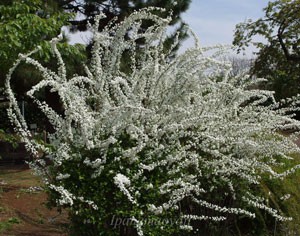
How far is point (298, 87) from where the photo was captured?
1677 centimetres

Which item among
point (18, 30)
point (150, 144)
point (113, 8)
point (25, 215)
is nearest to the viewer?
point (150, 144)

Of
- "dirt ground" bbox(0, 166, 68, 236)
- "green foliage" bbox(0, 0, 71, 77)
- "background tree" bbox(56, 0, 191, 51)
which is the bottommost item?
"dirt ground" bbox(0, 166, 68, 236)

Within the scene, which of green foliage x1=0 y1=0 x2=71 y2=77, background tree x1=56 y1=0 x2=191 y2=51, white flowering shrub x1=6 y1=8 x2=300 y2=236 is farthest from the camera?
background tree x1=56 y1=0 x2=191 y2=51

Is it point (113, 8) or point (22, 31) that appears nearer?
point (22, 31)

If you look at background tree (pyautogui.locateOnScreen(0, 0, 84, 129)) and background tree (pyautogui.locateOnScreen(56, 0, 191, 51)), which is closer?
background tree (pyautogui.locateOnScreen(0, 0, 84, 129))

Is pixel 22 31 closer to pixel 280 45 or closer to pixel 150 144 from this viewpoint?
pixel 150 144

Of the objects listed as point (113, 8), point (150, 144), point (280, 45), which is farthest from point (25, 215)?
point (280, 45)

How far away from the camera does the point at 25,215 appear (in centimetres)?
685

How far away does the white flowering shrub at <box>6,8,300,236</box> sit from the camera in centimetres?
321

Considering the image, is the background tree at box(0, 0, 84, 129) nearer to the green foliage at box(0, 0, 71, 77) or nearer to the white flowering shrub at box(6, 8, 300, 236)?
the green foliage at box(0, 0, 71, 77)

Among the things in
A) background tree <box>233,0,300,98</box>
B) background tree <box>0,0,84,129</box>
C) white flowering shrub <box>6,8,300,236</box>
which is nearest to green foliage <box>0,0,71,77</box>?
background tree <box>0,0,84,129</box>

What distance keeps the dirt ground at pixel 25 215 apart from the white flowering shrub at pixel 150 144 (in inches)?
35.8

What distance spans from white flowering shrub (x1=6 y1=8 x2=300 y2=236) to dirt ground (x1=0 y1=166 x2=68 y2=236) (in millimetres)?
909

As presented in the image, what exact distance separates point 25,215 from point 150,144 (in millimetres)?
4089
